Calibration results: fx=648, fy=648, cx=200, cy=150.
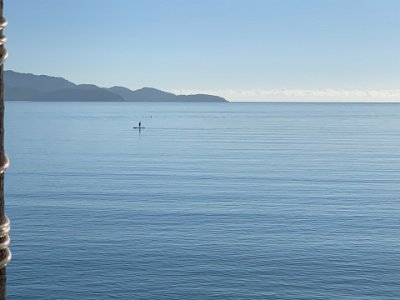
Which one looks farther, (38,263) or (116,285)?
(38,263)

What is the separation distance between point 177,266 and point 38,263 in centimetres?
1011

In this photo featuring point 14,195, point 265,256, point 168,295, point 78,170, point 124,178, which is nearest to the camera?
point 168,295

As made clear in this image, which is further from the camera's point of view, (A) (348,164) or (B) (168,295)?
(A) (348,164)

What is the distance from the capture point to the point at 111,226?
6144 cm

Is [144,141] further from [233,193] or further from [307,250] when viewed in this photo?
[307,250]

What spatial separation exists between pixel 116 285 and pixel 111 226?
746 inches

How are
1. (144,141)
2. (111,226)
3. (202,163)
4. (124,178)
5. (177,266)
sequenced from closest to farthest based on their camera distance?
(177,266) < (111,226) < (124,178) < (202,163) < (144,141)

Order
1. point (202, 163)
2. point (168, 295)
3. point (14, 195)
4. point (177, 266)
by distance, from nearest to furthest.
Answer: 1. point (168, 295)
2. point (177, 266)
3. point (14, 195)
4. point (202, 163)

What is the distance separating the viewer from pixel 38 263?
47.1m

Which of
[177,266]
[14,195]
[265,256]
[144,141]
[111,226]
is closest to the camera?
[177,266]

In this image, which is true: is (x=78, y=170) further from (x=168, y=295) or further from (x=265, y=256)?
(x=168, y=295)

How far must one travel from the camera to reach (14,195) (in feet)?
254

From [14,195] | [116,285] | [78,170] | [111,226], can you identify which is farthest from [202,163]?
[116,285]

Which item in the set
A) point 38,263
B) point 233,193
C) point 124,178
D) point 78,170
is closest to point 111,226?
point 38,263
